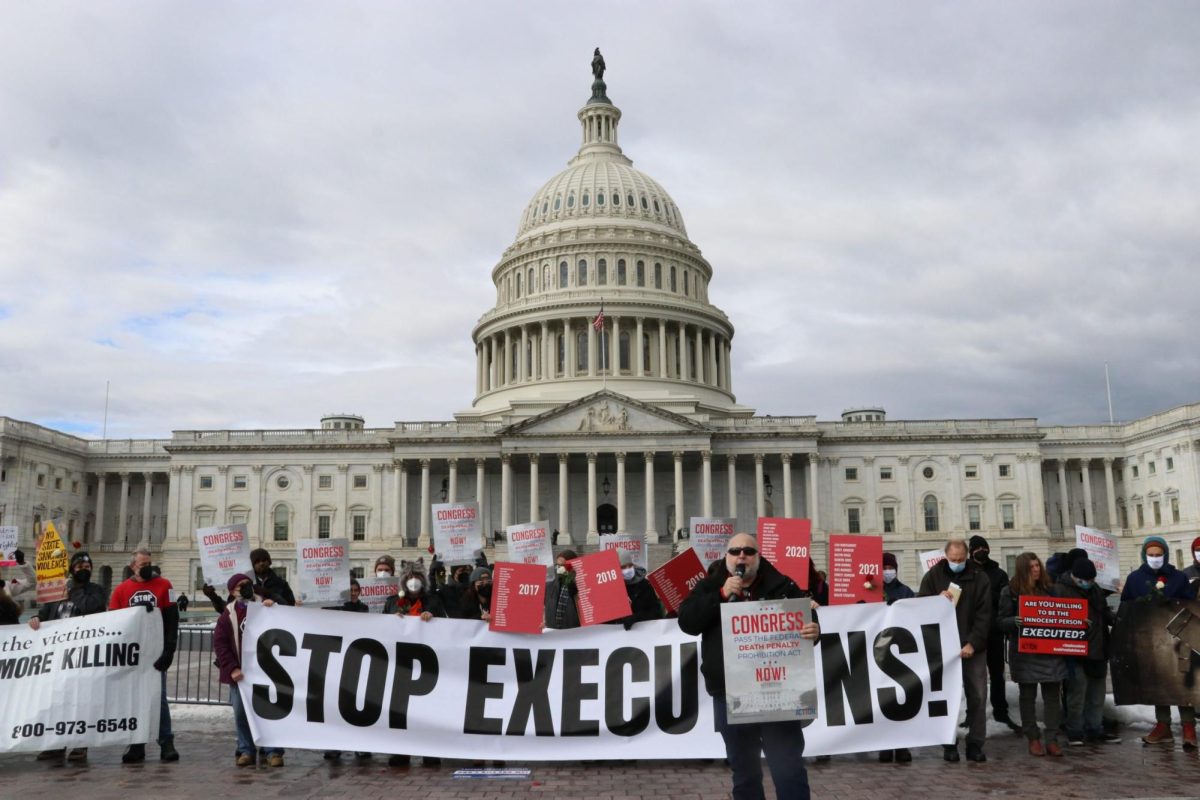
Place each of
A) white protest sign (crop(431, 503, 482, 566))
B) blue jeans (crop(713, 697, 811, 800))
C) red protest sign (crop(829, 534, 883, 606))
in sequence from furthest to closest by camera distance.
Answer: white protest sign (crop(431, 503, 482, 566)) < red protest sign (crop(829, 534, 883, 606)) < blue jeans (crop(713, 697, 811, 800))

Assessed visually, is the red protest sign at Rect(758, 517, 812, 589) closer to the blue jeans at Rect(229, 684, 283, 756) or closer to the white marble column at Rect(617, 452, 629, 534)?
the blue jeans at Rect(229, 684, 283, 756)

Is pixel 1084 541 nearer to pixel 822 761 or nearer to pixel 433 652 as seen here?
pixel 822 761

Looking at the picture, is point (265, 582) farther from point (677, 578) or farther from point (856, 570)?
point (856, 570)

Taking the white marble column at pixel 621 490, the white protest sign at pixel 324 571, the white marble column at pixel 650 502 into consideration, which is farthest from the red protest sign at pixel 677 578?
the white marble column at pixel 650 502

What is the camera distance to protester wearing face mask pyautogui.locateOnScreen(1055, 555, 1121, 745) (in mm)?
13337

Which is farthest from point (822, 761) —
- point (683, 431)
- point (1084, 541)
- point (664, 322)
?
point (664, 322)

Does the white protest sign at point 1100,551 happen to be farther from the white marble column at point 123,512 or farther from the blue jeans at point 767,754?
the white marble column at point 123,512

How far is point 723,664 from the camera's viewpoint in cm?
793

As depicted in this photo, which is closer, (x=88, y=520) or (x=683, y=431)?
(x=683, y=431)

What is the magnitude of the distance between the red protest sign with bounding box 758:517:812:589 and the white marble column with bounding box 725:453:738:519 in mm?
55598

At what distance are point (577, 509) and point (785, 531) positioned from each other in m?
60.6

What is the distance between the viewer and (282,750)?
12789 mm

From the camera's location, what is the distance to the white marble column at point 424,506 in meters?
70.8

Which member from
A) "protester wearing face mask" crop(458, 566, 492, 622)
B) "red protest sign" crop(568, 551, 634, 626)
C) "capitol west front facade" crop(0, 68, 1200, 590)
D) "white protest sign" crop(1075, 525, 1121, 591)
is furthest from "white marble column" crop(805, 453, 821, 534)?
"red protest sign" crop(568, 551, 634, 626)
